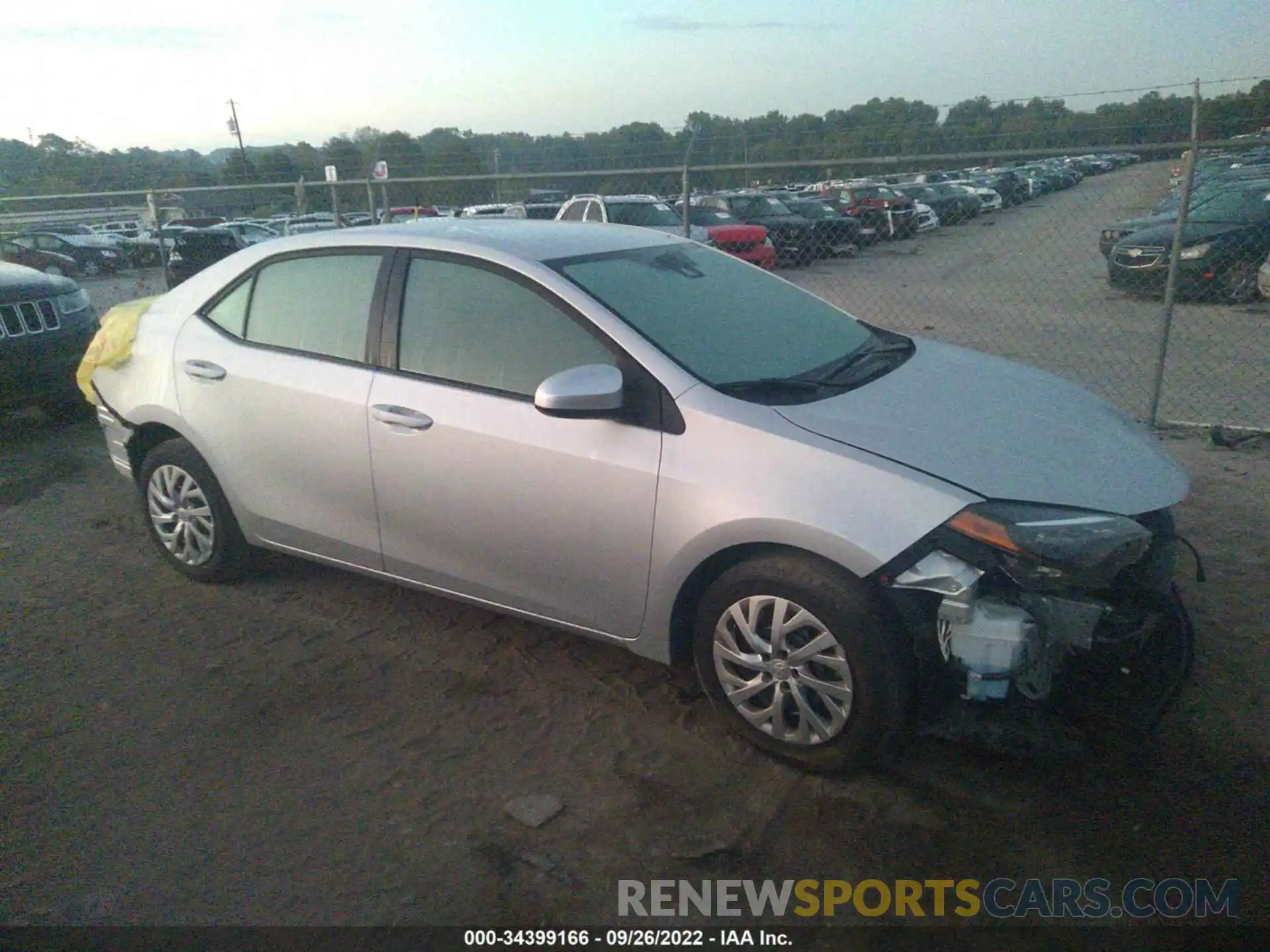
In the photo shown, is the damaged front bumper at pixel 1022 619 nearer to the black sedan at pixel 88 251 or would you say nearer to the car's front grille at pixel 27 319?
the car's front grille at pixel 27 319

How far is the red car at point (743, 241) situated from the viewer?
51.8 feet

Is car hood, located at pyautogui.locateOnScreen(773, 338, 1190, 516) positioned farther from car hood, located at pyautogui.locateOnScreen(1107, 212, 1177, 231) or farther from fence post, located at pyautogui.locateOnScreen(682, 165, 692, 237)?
car hood, located at pyautogui.locateOnScreen(1107, 212, 1177, 231)

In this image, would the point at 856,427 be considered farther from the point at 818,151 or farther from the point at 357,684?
the point at 818,151

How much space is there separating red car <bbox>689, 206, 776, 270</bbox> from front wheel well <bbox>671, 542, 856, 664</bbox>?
12528 millimetres

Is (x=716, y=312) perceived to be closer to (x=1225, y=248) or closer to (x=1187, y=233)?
(x=1225, y=248)

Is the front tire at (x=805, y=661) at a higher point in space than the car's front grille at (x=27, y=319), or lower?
lower

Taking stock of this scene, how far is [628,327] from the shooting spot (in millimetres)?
3318

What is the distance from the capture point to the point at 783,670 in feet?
9.82

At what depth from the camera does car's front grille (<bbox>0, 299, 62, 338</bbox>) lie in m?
6.87

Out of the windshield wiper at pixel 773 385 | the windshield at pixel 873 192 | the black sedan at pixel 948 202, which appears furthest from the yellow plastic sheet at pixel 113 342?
the black sedan at pixel 948 202

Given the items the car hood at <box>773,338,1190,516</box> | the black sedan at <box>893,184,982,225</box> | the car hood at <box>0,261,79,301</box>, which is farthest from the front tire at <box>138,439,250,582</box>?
the black sedan at <box>893,184,982,225</box>

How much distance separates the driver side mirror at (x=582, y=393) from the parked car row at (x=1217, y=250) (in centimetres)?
958

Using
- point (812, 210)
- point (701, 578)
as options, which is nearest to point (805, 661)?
point (701, 578)

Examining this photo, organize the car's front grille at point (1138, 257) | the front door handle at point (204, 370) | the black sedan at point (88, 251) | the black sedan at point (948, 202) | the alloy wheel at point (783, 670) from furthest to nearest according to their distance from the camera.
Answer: the black sedan at point (948, 202) → the black sedan at point (88, 251) → the car's front grille at point (1138, 257) → the front door handle at point (204, 370) → the alloy wheel at point (783, 670)
